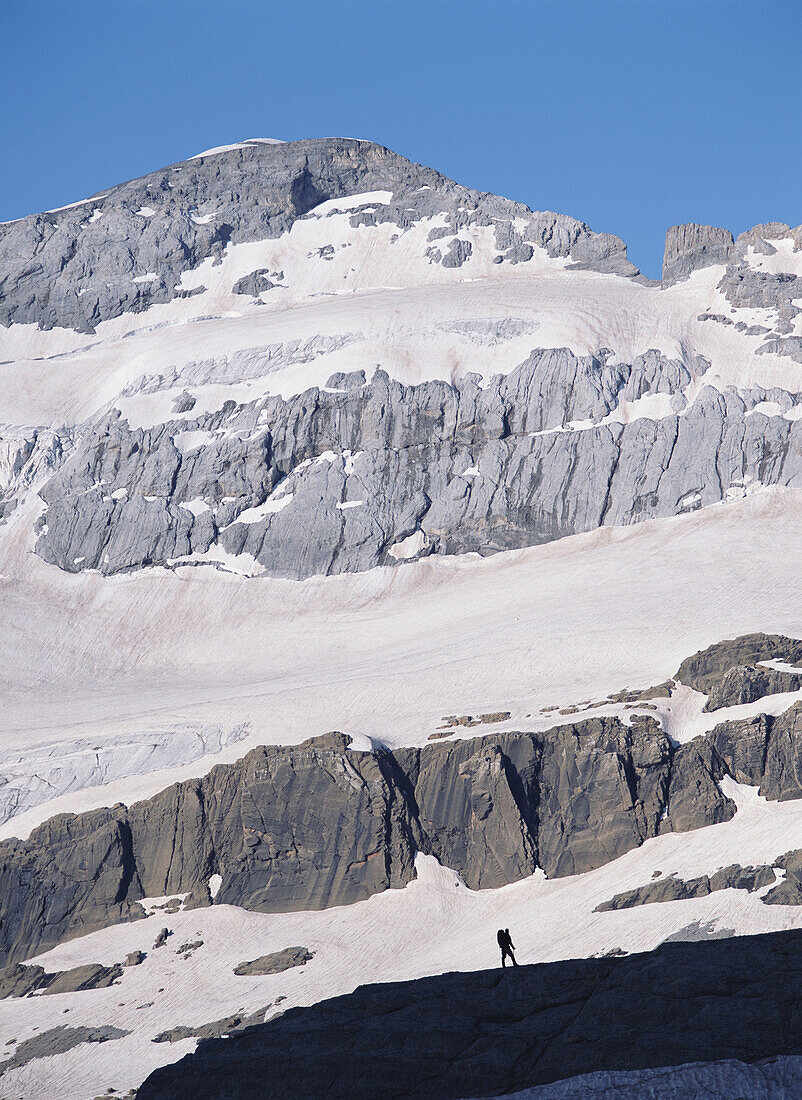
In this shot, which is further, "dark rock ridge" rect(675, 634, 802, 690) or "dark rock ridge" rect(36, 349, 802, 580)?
"dark rock ridge" rect(36, 349, 802, 580)

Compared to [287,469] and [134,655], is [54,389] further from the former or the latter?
[134,655]

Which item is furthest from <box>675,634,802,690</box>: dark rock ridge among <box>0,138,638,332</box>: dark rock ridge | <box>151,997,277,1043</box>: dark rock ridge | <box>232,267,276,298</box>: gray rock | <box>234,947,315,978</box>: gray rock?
<box>232,267,276,298</box>: gray rock

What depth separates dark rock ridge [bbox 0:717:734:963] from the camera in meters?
67.4

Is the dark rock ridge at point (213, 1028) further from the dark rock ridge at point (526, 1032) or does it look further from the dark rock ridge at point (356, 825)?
the dark rock ridge at point (526, 1032)

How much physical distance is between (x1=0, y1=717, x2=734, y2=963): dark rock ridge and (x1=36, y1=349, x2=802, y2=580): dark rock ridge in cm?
4360

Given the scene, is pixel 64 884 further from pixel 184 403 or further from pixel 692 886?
pixel 184 403

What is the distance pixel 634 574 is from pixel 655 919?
4614cm

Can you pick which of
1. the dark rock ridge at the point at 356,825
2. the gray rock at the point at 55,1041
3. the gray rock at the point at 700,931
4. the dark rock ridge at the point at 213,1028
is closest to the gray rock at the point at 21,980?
the dark rock ridge at the point at 356,825

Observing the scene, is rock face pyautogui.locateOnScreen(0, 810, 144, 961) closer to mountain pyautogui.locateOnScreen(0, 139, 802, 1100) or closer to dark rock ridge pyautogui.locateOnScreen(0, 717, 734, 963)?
dark rock ridge pyautogui.locateOnScreen(0, 717, 734, 963)

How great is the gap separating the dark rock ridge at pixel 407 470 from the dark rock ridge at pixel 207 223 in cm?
3734

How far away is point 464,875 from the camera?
223 ft

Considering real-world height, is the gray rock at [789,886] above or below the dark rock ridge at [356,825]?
below

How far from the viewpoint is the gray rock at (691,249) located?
470 ft

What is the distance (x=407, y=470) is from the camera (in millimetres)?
120688
